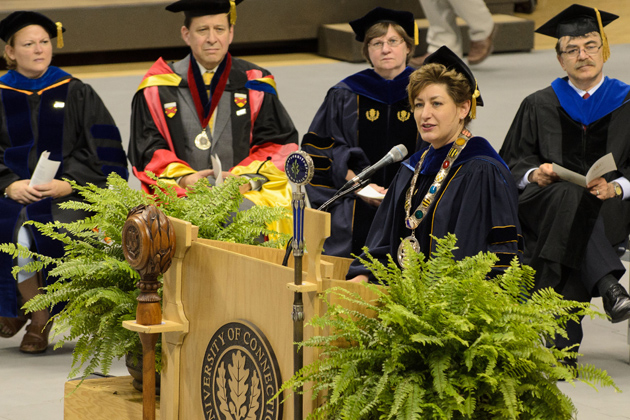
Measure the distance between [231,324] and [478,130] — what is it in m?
6.07

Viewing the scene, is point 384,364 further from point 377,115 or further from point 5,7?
point 5,7

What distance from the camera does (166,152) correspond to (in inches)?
207

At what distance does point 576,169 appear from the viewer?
505 cm

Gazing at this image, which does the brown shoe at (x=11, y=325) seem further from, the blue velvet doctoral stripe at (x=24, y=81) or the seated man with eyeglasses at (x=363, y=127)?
the seated man with eyeglasses at (x=363, y=127)

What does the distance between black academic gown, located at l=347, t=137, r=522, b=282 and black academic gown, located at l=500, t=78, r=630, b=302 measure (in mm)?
1433

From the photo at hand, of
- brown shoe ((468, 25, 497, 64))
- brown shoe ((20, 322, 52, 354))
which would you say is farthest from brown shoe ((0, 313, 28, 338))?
brown shoe ((468, 25, 497, 64))

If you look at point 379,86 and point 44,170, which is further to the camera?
point 379,86

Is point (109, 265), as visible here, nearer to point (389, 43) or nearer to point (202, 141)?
point (202, 141)

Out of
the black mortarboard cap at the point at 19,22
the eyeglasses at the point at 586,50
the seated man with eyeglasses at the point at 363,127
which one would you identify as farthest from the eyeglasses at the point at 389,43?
the black mortarboard cap at the point at 19,22

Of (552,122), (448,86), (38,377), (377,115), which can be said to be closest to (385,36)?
(377,115)

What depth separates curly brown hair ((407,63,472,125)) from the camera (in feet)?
10.7

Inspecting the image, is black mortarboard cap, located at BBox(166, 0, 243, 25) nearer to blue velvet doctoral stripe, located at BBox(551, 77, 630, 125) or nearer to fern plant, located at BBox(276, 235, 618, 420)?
blue velvet doctoral stripe, located at BBox(551, 77, 630, 125)

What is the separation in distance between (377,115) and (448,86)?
2.01 metres

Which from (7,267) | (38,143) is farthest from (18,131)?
(7,267)
